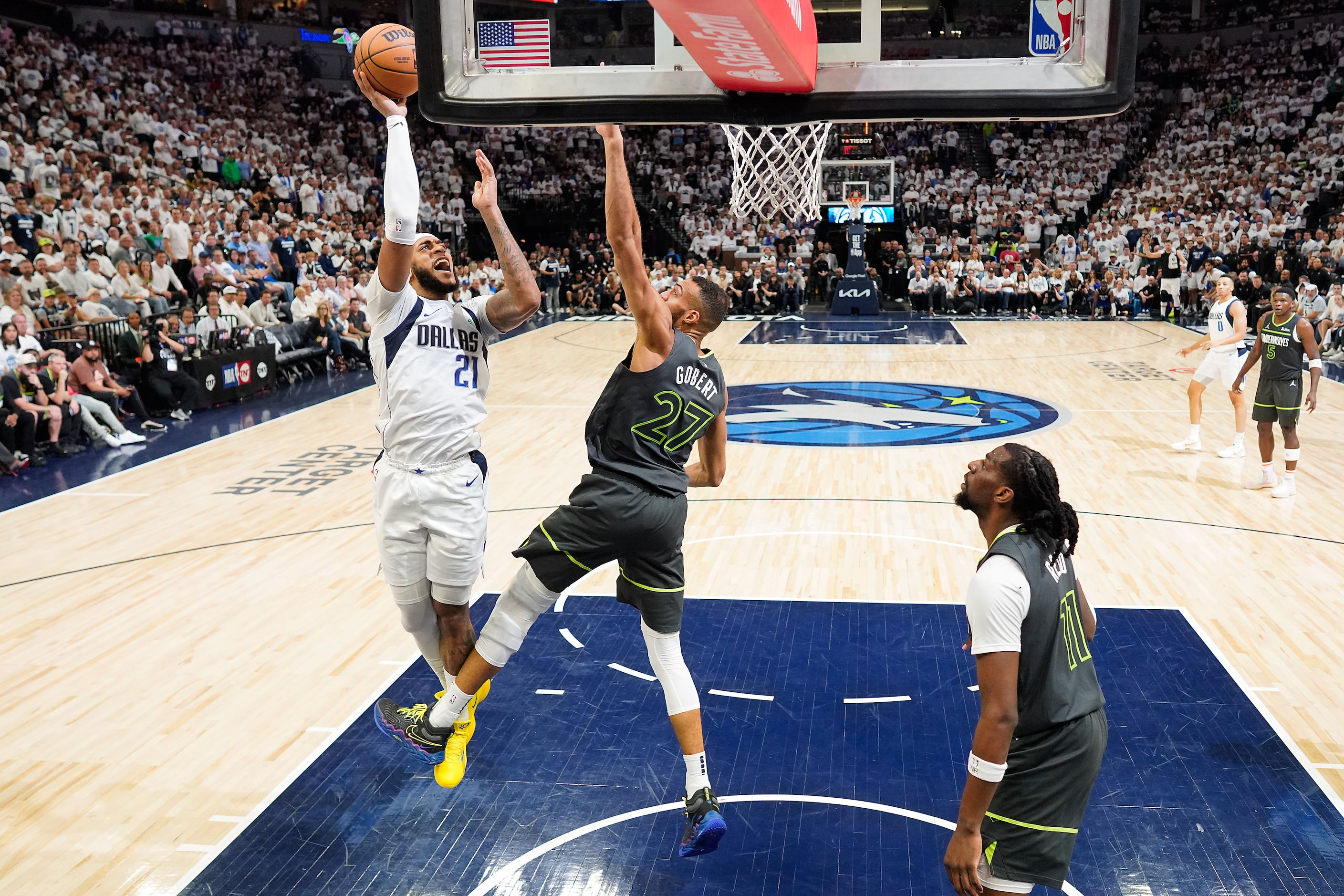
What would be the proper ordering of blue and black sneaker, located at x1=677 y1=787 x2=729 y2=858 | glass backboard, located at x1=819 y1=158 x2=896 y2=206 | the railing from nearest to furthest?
blue and black sneaker, located at x1=677 y1=787 x2=729 y2=858
the railing
glass backboard, located at x1=819 y1=158 x2=896 y2=206

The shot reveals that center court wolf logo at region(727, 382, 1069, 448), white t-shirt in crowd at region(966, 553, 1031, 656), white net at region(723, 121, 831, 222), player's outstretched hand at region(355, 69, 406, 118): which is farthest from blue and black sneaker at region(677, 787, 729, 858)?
center court wolf logo at region(727, 382, 1069, 448)

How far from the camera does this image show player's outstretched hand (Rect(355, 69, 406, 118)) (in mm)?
3783

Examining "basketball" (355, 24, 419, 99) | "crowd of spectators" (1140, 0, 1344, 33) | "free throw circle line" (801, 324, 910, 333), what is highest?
"crowd of spectators" (1140, 0, 1344, 33)

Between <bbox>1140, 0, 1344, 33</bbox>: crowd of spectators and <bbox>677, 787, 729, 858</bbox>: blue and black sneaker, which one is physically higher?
<bbox>1140, 0, 1344, 33</bbox>: crowd of spectators

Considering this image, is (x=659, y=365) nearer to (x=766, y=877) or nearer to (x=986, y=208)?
(x=766, y=877)

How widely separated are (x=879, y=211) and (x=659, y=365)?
837 inches

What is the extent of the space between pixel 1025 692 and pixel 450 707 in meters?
2.13

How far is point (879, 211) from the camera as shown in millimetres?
24031

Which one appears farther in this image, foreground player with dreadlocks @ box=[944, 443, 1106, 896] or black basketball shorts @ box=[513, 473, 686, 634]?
black basketball shorts @ box=[513, 473, 686, 634]

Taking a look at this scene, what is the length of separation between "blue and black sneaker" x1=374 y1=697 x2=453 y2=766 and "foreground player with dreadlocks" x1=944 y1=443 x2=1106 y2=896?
2.07m

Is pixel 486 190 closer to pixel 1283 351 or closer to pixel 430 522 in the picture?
pixel 430 522

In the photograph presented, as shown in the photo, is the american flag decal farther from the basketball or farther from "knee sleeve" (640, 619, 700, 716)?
"knee sleeve" (640, 619, 700, 716)

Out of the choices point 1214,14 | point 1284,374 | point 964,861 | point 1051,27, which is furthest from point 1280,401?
point 1214,14

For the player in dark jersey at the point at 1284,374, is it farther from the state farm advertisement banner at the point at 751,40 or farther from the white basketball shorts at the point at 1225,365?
the state farm advertisement banner at the point at 751,40
